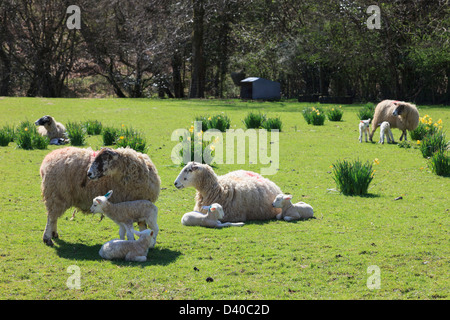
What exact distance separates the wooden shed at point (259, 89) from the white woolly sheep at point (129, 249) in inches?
984

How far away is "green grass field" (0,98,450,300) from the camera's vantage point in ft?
16.0

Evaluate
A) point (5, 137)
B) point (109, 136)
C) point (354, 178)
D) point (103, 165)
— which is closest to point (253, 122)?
point (109, 136)

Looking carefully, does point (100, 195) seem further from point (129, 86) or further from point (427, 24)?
point (129, 86)

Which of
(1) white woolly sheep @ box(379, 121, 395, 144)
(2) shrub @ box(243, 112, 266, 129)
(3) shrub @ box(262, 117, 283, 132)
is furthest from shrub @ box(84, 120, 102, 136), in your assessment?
(1) white woolly sheep @ box(379, 121, 395, 144)

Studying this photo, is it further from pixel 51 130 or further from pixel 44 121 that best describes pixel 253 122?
pixel 44 121

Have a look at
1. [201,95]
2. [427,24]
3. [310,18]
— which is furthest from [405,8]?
[201,95]

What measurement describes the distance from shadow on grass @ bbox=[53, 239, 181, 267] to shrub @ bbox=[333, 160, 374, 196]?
3779 mm

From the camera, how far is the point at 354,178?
873 cm

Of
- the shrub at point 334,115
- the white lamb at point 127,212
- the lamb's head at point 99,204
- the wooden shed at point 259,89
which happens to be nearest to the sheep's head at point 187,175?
the white lamb at point 127,212

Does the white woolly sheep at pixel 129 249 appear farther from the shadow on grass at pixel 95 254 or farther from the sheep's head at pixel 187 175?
the sheep's head at pixel 187 175

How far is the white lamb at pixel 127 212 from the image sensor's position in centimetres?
578

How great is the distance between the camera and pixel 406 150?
534 inches

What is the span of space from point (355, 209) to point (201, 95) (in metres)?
25.0

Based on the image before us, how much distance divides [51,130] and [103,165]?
30.0ft
